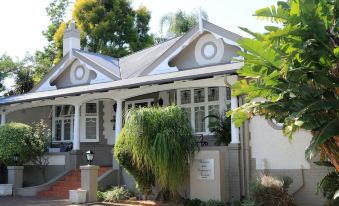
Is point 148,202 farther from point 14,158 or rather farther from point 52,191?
point 14,158

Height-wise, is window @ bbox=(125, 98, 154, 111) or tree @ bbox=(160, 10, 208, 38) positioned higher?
tree @ bbox=(160, 10, 208, 38)

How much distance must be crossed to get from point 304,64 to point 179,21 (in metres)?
27.5

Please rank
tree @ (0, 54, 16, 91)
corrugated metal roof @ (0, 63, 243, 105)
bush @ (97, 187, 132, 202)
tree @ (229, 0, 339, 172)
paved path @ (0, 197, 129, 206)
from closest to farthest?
tree @ (229, 0, 339, 172), corrugated metal roof @ (0, 63, 243, 105), paved path @ (0, 197, 129, 206), bush @ (97, 187, 132, 202), tree @ (0, 54, 16, 91)

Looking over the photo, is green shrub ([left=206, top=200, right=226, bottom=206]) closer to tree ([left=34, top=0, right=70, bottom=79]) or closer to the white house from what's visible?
the white house

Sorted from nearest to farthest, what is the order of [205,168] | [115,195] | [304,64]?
1. [304,64]
2. [205,168]
3. [115,195]

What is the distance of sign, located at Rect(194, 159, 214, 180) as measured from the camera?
1430 centimetres

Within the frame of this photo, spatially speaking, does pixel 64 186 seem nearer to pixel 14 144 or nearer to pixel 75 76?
pixel 14 144

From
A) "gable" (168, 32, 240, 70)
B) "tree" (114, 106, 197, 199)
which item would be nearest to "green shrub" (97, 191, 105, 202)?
"tree" (114, 106, 197, 199)

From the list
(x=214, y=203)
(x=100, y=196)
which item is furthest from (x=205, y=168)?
(x=100, y=196)

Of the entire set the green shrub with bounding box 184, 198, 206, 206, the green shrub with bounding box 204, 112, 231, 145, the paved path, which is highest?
the green shrub with bounding box 204, 112, 231, 145

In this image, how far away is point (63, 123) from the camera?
23.5m

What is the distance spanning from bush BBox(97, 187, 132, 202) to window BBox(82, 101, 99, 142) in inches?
248

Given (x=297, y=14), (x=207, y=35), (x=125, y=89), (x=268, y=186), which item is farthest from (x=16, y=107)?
(x=297, y=14)

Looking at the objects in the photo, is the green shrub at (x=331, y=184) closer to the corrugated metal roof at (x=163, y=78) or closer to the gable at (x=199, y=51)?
the corrugated metal roof at (x=163, y=78)
